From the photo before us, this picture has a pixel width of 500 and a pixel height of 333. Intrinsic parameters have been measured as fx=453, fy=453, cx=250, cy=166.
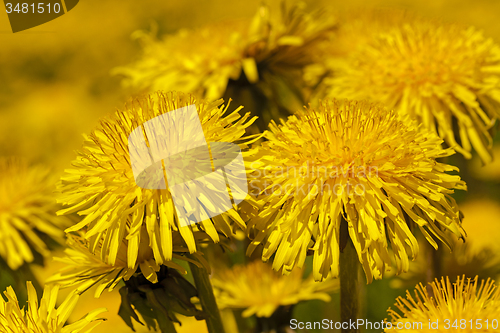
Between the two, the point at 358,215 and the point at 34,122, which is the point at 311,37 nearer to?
the point at 358,215

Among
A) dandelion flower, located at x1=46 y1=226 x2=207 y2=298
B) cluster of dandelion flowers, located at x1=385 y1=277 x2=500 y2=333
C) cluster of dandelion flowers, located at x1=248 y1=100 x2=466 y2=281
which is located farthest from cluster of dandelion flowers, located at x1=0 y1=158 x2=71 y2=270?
cluster of dandelion flowers, located at x1=385 y1=277 x2=500 y2=333

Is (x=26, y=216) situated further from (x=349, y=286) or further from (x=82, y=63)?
(x=82, y=63)

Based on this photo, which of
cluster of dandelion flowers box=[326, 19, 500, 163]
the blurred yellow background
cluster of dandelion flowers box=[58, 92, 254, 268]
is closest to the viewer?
cluster of dandelion flowers box=[58, 92, 254, 268]

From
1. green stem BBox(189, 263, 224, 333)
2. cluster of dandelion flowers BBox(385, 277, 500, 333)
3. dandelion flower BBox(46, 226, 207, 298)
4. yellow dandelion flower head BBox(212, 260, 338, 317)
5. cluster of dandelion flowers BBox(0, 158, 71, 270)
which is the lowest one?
yellow dandelion flower head BBox(212, 260, 338, 317)

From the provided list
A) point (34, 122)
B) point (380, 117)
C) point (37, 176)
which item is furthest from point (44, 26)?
point (34, 122)

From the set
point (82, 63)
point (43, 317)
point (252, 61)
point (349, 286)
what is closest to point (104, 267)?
point (43, 317)

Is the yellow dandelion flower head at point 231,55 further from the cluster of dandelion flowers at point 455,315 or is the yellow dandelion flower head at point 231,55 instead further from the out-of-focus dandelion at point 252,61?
the cluster of dandelion flowers at point 455,315

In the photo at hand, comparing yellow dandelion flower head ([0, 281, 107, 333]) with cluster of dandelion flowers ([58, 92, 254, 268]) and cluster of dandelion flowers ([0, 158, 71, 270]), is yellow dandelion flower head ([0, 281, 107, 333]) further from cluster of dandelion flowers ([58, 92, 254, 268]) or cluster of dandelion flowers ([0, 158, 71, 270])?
cluster of dandelion flowers ([0, 158, 71, 270])
